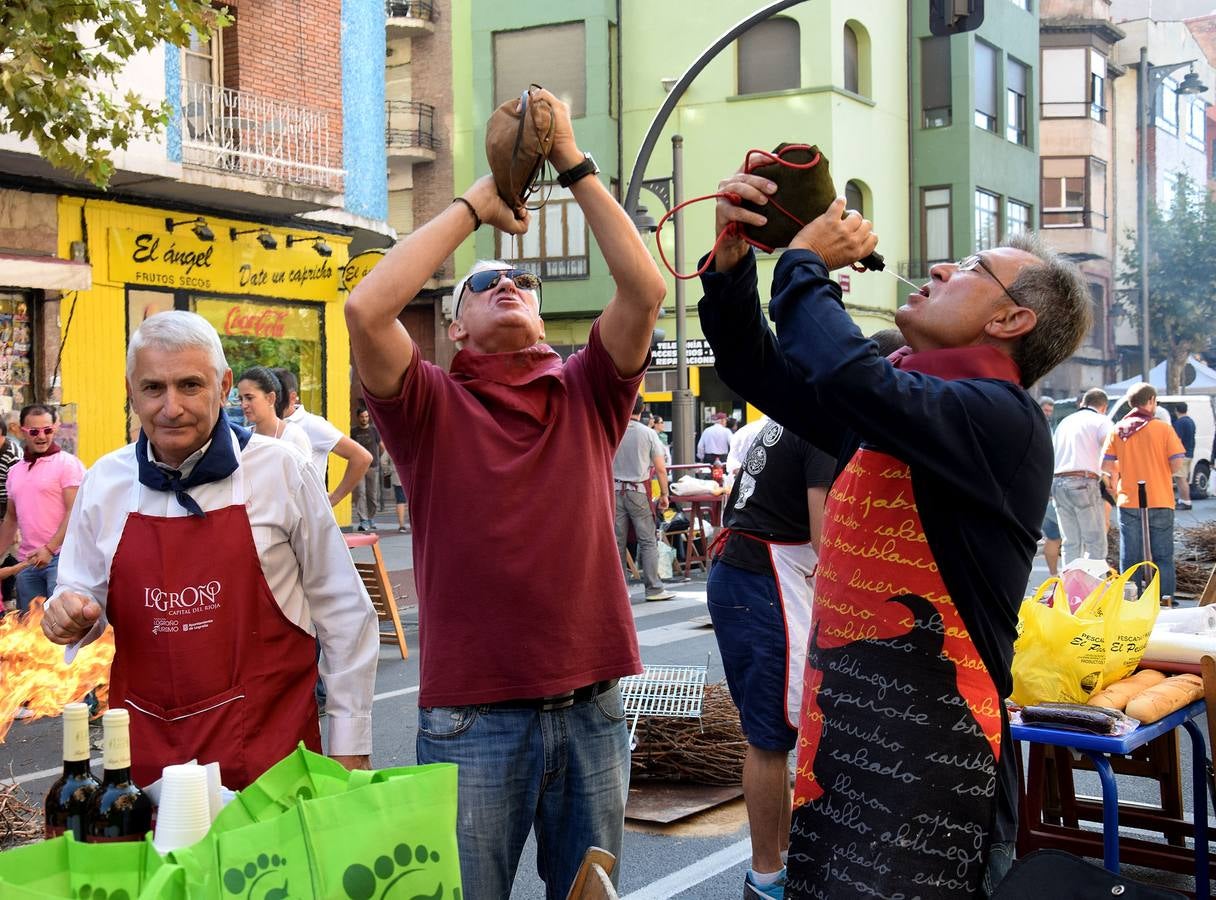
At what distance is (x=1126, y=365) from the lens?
151 ft

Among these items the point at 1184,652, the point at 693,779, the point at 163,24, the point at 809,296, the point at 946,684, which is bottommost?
the point at 693,779

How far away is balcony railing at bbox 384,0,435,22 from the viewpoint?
3272 cm

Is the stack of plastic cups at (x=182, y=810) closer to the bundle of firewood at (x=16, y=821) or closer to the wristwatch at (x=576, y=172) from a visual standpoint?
the wristwatch at (x=576, y=172)

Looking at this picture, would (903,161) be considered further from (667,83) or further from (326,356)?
(326,356)

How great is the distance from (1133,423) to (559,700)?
1052 centimetres

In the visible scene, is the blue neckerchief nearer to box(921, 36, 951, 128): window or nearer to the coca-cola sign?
the coca-cola sign

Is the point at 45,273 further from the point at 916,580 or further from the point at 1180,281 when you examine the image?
the point at 1180,281

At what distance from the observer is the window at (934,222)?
113 ft

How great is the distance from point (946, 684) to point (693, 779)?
13.4 feet

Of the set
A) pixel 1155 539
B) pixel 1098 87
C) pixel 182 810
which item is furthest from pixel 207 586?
pixel 1098 87

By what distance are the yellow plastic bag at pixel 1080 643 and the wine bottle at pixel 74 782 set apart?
305 cm

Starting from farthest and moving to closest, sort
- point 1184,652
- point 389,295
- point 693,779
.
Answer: point 693,779 → point 1184,652 → point 389,295

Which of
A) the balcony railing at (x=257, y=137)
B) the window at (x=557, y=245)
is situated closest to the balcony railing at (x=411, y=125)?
the window at (x=557, y=245)

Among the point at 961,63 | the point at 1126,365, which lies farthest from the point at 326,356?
the point at 1126,365
